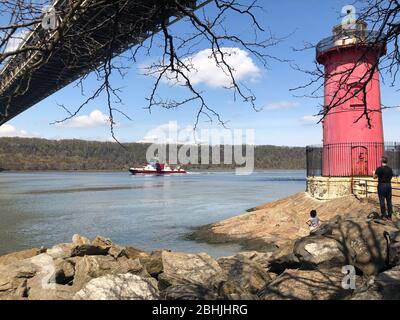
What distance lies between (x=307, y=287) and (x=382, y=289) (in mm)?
854

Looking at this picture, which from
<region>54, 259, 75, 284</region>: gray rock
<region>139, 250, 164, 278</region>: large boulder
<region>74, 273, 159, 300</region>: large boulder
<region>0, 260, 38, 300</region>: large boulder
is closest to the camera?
<region>74, 273, 159, 300</region>: large boulder

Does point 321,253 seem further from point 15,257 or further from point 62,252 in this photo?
point 15,257

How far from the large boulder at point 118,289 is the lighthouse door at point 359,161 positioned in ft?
39.5

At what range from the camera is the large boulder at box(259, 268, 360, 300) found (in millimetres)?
4738

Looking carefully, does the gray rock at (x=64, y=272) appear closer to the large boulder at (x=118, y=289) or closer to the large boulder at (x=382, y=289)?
the large boulder at (x=118, y=289)

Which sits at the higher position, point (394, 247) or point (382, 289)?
point (394, 247)

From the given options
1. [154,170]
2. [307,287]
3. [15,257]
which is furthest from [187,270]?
[154,170]

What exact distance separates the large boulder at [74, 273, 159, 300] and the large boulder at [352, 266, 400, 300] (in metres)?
2.20

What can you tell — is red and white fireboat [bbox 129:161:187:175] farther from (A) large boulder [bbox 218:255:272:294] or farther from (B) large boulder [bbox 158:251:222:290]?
(A) large boulder [bbox 218:255:272:294]

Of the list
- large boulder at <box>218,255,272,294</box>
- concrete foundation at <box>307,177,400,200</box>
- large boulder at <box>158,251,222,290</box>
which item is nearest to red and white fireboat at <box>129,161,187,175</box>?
concrete foundation at <box>307,177,400,200</box>

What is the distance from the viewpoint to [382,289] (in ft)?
14.1
